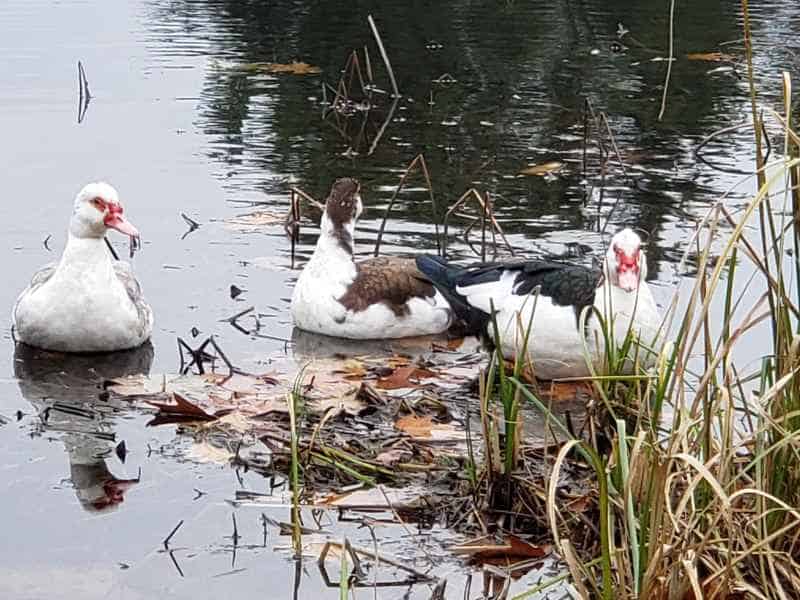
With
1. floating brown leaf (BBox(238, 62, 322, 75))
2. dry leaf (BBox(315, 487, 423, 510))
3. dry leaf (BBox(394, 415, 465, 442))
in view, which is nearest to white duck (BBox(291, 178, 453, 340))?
dry leaf (BBox(394, 415, 465, 442))

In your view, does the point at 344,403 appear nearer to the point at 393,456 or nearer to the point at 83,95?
the point at 393,456

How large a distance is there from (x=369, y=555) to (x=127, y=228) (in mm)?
3487

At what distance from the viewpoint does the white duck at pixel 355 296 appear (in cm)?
819

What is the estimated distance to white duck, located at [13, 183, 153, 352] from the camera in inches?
305

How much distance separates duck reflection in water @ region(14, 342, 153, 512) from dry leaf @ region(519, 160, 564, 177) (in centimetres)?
414

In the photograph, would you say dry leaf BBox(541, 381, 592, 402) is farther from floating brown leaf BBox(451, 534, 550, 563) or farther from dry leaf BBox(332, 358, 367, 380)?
floating brown leaf BBox(451, 534, 550, 563)

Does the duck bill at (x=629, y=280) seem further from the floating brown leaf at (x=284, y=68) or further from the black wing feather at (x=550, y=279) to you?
the floating brown leaf at (x=284, y=68)

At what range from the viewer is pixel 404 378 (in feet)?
23.6

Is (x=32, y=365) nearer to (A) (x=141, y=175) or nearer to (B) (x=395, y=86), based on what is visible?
(A) (x=141, y=175)

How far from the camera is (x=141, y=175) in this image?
11.1 metres

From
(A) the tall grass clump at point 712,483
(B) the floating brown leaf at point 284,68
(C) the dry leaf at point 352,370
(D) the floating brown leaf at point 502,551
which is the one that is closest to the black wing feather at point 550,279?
(C) the dry leaf at point 352,370

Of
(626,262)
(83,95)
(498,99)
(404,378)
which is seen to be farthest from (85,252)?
(498,99)

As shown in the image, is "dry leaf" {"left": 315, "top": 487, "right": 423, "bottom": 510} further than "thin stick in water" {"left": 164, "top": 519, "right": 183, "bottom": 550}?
Yes

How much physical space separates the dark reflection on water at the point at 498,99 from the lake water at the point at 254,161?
1.4 inches
